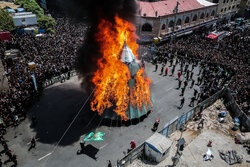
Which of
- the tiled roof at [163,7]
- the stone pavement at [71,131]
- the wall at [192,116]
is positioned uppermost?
the tiled roof at [163,7]

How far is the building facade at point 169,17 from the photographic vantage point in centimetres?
3691

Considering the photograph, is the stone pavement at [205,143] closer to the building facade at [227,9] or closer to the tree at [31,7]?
the building facade at [227,9]

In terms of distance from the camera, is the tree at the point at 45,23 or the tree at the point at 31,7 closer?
the tree at the point at 45,23

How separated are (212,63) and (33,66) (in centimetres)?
2475

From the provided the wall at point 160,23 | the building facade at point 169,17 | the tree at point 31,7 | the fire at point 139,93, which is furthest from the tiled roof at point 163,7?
the tree at point 31,7

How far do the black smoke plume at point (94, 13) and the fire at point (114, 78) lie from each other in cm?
49

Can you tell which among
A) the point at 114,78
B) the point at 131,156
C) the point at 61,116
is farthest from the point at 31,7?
the point at 131,156

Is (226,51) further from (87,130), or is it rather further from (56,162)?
(56,162)

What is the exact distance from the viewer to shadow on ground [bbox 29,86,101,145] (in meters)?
16.6

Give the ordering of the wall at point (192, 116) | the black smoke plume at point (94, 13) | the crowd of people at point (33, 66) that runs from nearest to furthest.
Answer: the wall at point (192, 116) < the black smoke plume at point (94, 13) < the crowd of people at point (33, 66)

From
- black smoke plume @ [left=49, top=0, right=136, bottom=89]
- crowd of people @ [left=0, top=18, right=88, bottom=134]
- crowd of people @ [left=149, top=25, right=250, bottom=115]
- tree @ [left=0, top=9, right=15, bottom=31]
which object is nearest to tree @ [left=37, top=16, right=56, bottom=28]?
crowd of people @ [left=0, top=18, right=88, bottom=134]

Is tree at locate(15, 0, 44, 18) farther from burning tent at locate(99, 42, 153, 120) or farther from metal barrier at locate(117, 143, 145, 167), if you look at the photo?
metal barrier at locate(117, 143, 145, 167)

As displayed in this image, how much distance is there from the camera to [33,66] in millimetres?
24484

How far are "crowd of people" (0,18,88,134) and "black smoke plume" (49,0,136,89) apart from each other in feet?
9.05
